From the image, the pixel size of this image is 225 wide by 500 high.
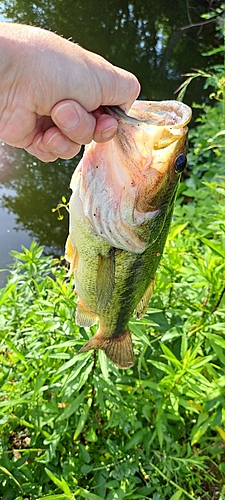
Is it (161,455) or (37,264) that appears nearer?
(161,455)

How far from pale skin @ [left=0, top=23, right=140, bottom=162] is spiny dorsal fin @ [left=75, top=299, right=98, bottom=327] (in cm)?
77

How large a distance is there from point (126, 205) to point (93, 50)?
29.8ft

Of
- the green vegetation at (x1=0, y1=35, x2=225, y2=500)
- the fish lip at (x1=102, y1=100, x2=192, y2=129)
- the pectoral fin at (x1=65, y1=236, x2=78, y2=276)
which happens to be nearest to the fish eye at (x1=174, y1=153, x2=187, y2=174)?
the fish lip at (x1=102, y1=100, x2=192, y2=129)

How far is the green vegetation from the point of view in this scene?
2146 millimetres

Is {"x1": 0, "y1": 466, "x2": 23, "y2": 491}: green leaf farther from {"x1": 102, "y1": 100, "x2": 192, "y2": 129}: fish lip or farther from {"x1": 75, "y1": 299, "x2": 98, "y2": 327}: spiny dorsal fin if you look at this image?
{"x1": 102, "y1": 100, "x2": 192, "y2": 129}: fish lip

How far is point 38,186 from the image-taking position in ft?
20.6

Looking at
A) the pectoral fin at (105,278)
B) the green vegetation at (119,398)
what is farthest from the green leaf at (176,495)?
the pectoral fin at (105,278)

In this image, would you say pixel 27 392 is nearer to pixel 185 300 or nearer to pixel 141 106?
pixel 185 300

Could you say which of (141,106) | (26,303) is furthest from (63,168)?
(141,106)

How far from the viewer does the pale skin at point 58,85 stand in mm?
1180

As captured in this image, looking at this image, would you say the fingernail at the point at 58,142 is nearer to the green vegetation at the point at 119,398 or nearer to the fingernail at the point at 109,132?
the fingernail at the point at 109,132

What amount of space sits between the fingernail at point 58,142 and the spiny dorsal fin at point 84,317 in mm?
715

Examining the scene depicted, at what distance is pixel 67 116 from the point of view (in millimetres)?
1259

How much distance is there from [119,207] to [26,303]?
5.43 feet
